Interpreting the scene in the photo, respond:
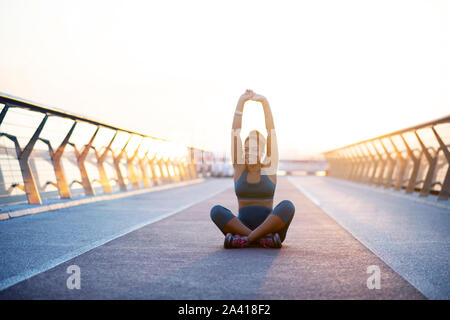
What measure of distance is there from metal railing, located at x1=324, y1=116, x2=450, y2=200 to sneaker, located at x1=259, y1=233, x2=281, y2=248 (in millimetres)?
7594

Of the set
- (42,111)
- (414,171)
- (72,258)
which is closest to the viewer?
(72,258)

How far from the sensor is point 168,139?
23016 mm

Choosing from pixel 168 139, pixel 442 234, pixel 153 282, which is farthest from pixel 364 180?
pixel 153 282

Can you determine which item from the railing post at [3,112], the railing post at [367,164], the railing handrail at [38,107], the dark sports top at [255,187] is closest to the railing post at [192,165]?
the railing post at [367,164]

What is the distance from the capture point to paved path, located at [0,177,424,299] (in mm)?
3236

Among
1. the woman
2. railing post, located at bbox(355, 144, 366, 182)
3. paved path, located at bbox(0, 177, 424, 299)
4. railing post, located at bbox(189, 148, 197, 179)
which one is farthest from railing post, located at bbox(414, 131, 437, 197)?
railing post, located at bbox(189, 148, 197, 179)

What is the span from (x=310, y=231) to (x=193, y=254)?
257 cm

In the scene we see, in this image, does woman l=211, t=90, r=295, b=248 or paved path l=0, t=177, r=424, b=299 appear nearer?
paved path l=0, t=177, r=424, b=299

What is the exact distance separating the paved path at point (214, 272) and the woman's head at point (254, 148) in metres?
1.02

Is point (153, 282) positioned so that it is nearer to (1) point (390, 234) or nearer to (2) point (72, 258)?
(2) point (72, 258)

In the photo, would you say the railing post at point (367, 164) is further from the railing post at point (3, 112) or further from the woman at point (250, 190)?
the woman at point (250, 190)

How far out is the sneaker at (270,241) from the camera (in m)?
5.09

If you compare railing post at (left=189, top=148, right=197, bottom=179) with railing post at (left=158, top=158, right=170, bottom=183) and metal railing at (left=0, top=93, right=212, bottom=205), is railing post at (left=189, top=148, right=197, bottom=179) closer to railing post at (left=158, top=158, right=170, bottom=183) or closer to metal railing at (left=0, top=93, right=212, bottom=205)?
railing post at (left=158, top=158, right=170, bottom=183)

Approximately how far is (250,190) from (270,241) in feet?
2.07
